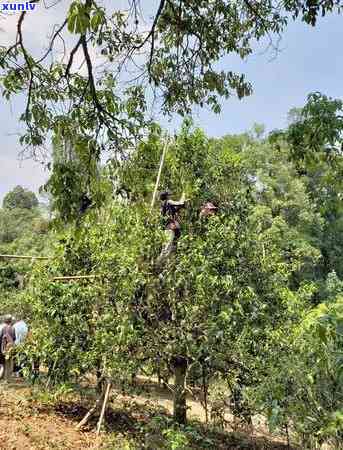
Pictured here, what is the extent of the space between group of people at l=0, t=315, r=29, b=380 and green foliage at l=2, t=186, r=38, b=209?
159 ft

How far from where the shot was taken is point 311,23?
426cm

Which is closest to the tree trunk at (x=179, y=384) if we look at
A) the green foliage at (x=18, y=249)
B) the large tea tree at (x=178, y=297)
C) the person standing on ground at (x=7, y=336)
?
the large tea tree at (x=178, y=297)

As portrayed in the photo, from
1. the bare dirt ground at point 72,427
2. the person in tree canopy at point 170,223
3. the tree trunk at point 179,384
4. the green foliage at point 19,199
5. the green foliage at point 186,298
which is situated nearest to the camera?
the bare dirt ground at point 72,427

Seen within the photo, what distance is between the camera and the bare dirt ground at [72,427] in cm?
612

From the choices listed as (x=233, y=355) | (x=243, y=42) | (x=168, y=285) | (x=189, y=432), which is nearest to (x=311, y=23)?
(x=243, y=42)

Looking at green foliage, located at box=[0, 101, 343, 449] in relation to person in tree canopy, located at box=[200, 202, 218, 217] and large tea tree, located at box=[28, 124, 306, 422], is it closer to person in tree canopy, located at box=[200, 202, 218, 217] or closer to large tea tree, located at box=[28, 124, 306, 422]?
large tea tree, located at box=[28, 124, 306, 422]

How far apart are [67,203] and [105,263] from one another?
3437 mm

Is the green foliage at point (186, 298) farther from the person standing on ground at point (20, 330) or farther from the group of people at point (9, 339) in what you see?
the person standing on ground at point (20, 330)

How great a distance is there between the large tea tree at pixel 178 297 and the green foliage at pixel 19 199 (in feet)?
167

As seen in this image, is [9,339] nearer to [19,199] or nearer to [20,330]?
[20,330]

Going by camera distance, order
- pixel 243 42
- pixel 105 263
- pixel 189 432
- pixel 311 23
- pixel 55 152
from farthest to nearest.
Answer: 1. pixel 105 263
2. pixel 189 432
3. pixel 243 42
4. pixel 311 23
5. pixel 55 152

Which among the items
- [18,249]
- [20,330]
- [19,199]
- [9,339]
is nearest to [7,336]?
[9,339]

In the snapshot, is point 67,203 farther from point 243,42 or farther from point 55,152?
point 243,42

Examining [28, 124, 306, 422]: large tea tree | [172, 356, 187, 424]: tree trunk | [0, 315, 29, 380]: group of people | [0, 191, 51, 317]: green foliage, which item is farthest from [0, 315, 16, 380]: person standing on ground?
[172, 356, 187, 424]: tree trunk
